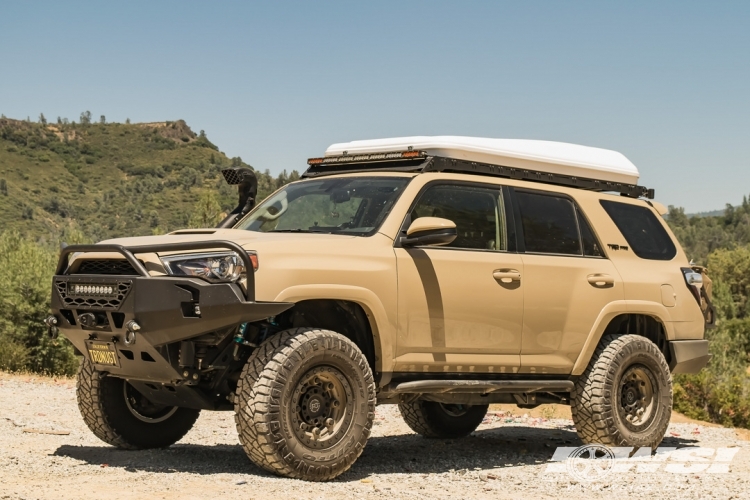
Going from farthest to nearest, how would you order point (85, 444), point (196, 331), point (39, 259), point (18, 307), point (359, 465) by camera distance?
point (39, 259) < point (18, 307) < point (85, 444) < point (359, 465) < point (196, 331)

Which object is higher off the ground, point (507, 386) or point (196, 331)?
point (196, 331)

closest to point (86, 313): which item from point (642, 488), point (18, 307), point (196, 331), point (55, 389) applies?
point (196, 331)

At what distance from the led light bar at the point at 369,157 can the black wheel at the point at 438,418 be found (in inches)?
107

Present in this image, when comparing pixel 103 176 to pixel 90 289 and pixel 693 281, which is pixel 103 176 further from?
pixel 90 289

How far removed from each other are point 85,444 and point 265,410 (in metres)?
2.94

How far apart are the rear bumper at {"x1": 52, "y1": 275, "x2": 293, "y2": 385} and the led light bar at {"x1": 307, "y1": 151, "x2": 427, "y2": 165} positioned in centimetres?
199

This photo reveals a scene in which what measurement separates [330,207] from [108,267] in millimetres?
1810

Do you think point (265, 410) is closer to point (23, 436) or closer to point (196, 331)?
point (196, 331)

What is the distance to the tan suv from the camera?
6102 mm

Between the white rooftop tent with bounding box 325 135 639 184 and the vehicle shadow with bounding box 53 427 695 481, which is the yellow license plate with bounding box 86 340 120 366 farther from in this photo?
the white rooftop tent with bounding box 325 135 639 184

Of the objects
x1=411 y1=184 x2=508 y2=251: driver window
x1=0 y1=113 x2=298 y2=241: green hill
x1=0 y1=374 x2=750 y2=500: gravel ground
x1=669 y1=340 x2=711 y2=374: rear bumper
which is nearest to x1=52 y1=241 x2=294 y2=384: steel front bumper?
x1=0 y1=374 x2=750 y2=500: gravel ground

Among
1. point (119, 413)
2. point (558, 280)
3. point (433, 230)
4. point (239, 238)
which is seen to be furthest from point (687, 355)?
point (119, 413)

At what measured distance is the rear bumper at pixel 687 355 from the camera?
8.94 meters

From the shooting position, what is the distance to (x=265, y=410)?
237 inches
